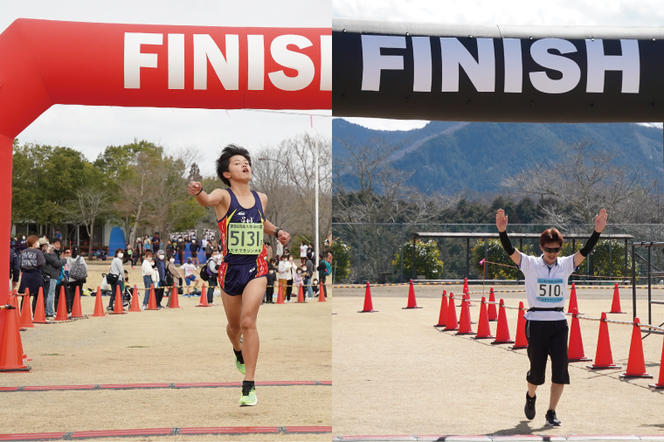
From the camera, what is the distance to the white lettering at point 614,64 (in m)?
7.89

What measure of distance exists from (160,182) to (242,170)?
135 ft

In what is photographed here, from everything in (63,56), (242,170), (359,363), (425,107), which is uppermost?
(63,56)

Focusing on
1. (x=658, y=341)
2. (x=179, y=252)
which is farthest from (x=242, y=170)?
(x=179, y=252)

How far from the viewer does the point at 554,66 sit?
7.85m

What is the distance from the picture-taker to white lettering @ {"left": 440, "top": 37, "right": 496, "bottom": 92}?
7.74 m

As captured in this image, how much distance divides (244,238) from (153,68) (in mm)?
3050

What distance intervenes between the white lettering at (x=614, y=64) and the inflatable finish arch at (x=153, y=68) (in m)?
2.51

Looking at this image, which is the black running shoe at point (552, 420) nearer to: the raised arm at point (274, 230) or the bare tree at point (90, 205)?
the raised arm at point (274, 230)

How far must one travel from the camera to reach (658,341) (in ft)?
40.8

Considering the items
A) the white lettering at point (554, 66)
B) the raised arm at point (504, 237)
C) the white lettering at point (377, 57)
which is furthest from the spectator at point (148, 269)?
the raised arm at point (504, 237)

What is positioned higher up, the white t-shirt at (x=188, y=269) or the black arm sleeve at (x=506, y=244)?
the black arm sleeve at (x=506, y=244)

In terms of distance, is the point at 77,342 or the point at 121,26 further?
the point at 77,342

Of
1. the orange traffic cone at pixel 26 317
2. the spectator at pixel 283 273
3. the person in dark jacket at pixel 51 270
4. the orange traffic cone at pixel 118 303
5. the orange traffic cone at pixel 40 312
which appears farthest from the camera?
the spectator at pixel 283 273

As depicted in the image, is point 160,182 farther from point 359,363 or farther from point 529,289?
point 529,289
